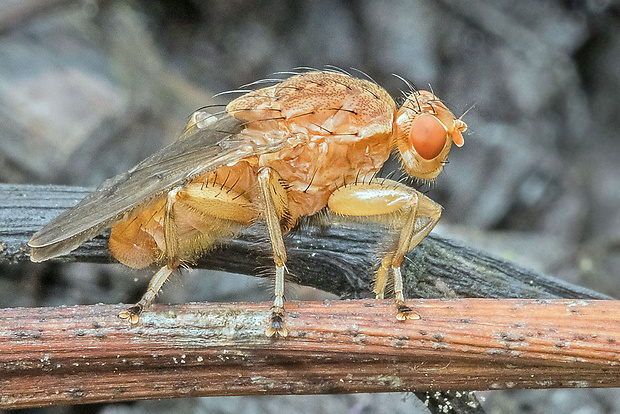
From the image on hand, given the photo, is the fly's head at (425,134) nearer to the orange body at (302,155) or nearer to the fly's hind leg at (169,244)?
the orange body at (302,155)

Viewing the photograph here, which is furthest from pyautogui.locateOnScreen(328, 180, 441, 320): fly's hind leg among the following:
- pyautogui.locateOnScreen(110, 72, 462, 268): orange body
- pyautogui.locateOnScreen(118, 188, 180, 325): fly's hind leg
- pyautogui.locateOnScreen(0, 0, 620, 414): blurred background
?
pyautogui.locateOnScreen(0, 0, 620, 414): blurred background

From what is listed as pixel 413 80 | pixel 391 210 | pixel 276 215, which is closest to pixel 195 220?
pixel 276 215

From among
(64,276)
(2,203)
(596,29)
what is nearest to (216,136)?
(2,203)

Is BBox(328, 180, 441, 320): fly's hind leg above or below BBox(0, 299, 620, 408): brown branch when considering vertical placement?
above

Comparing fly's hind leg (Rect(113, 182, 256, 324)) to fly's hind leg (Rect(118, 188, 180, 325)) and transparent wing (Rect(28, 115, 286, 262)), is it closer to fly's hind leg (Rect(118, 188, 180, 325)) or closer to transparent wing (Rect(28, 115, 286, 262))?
fly's hind leg (Rect(118, 188, 180, 325))

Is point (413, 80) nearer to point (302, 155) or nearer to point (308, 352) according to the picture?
point (302, 155)

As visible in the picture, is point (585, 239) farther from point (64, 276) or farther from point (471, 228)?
point (64, 276)
